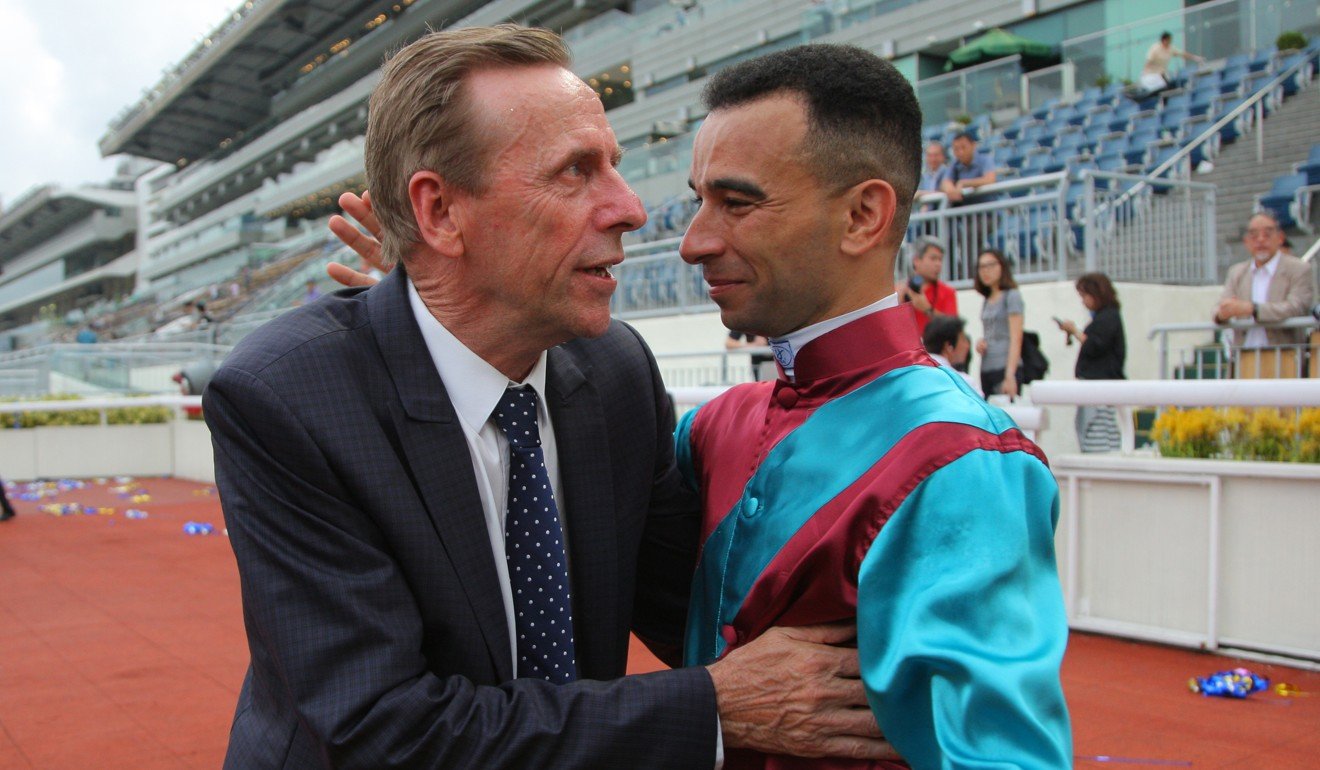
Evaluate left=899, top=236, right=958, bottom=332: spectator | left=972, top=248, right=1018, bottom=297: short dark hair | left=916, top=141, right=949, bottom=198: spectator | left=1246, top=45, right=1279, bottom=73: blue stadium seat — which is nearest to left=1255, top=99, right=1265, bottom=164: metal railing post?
left=1246, top=45, right=1279, bottom=73: blue stadium seat

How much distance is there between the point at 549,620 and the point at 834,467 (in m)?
0.50

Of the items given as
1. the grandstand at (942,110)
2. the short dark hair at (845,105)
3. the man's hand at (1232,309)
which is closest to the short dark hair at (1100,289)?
the man's hand at (1232,309)

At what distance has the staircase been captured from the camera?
12395 mm

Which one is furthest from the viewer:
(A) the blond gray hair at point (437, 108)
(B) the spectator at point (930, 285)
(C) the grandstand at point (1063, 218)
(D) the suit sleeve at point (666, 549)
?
→ (B) the spectator at point (930, 285)

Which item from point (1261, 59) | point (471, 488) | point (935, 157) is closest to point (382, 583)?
point (471, 488)

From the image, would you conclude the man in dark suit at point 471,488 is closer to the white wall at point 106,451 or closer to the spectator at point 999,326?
the spectator at point 999,326

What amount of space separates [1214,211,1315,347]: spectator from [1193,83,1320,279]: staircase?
14.6ft

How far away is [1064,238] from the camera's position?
361 inches

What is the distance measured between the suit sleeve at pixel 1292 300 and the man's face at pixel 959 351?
6.98 ft

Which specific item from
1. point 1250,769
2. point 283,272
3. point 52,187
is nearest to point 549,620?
point 1250,769

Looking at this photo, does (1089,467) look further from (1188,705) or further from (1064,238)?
(1064,238)

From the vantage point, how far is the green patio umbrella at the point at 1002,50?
19.0 metres

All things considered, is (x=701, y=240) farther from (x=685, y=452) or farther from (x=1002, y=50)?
(x=1002, y=50)

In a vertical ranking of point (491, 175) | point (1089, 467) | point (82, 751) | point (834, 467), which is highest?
point (491, 175)
